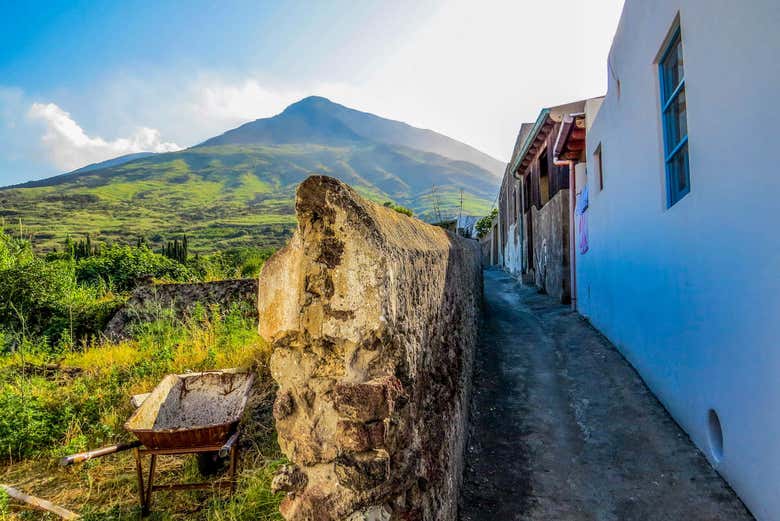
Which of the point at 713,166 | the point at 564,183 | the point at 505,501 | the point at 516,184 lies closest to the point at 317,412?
the point at 505,501

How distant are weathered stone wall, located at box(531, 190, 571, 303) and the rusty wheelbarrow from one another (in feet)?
26.8

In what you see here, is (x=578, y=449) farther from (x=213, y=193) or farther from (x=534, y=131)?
(x=213, y=193)

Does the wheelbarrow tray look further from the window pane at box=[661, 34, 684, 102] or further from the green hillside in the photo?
the green hillside

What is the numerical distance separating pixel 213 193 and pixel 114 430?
3871 inches

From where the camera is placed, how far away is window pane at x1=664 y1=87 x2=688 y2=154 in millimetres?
4219

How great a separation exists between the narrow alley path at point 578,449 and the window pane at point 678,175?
2.23m

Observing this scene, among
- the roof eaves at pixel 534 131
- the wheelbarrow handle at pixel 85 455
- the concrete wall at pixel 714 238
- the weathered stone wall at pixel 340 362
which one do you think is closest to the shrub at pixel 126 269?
the roof eaves at pixel 534 131

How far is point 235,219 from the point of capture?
224 feet

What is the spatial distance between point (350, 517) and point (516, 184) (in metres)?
19.0

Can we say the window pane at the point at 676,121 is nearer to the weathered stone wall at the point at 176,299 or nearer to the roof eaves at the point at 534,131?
the weathered stone wall at the point at 176,299

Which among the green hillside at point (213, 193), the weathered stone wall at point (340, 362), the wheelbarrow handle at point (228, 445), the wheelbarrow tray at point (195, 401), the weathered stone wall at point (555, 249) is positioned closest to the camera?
the weathered stone wall at point (340, 362)

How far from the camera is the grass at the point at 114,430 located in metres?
3.87

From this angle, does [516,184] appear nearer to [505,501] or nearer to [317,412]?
[505,501]

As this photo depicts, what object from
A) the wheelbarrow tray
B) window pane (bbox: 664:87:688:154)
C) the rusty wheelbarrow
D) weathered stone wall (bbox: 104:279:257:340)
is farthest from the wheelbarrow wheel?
weathered stone wall (bbox: 104:279:257:340)
